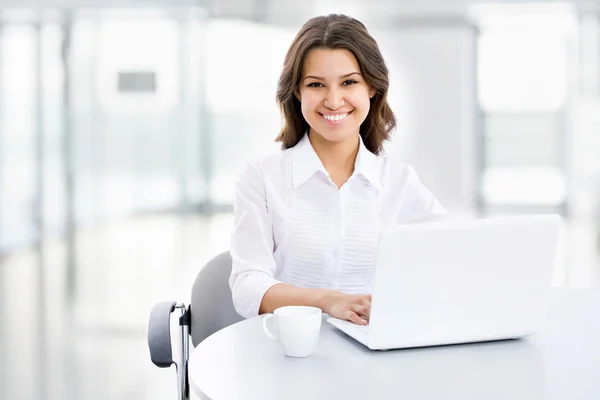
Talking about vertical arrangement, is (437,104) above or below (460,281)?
above

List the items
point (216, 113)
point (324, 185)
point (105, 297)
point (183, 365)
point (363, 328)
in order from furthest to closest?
point (216, 113), point (105, 297), point (324, 185), point (183, 365), point (363, 328)

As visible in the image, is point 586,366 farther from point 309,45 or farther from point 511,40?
point 511,40

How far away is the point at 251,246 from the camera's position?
160cm

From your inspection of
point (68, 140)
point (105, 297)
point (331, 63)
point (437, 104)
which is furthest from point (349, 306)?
point (68, 140)

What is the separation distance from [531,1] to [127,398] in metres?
5.30

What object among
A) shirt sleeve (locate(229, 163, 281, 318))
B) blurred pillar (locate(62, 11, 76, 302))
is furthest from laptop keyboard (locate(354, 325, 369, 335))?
blurred pillar (locate(62, 11, 76, 302))

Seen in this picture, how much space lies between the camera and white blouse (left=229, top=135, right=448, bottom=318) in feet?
5.47

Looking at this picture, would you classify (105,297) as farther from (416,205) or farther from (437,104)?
(437,104)

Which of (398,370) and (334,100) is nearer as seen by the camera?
(398,370)

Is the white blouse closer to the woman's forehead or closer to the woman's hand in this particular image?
the woman's forehead

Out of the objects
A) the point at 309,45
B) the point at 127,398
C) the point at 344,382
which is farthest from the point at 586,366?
the point at 127,398

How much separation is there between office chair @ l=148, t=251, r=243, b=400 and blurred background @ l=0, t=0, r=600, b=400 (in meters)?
3.96

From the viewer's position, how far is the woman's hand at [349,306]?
1.23m

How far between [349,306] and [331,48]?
71 centimetres
